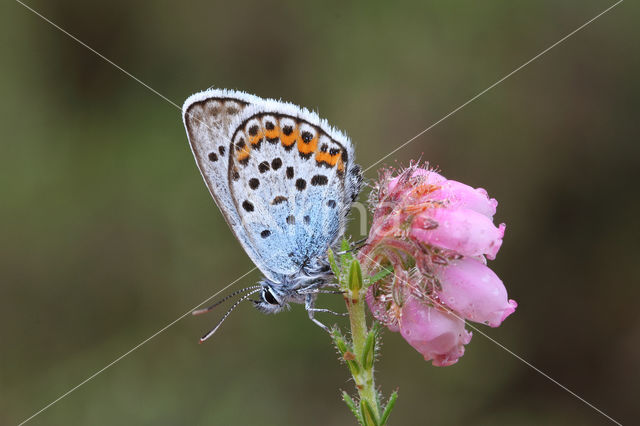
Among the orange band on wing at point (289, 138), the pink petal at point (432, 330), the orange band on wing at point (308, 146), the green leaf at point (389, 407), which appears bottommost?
the green leaf at point (389, 407)

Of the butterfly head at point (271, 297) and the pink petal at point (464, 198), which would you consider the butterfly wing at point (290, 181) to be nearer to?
the butterfly head at point (271, 297)

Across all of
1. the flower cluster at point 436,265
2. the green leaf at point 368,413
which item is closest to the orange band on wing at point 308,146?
the flower cluster at point 436,265

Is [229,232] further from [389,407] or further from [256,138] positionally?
[389,407]

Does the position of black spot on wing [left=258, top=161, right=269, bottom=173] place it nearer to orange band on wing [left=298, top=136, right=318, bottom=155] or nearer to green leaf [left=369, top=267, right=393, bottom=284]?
orange band on wing [left=298, top=136, right=318, bottom=155]

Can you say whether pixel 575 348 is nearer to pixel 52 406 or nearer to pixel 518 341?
pixel 518 341

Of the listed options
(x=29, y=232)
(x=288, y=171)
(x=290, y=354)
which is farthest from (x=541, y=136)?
(x=29, y=232)
